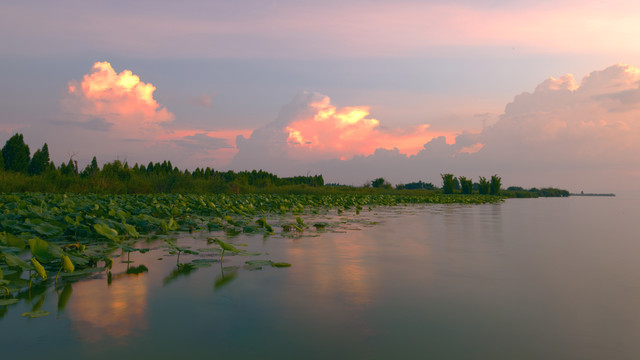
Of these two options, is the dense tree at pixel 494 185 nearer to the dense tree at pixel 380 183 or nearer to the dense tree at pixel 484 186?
the dense tree at pixel 484 186

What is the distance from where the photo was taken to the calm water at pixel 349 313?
5.41 ft

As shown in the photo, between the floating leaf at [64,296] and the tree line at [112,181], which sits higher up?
the tree line at [112,181]

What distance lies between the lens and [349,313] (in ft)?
6.91

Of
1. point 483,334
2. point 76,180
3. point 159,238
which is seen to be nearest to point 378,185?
point 76,180

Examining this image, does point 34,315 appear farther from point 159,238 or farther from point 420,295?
point 159,238

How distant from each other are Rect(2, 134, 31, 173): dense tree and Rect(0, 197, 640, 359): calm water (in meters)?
40.0

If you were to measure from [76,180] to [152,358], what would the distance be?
577 inches

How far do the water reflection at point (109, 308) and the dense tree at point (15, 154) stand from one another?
132 ft

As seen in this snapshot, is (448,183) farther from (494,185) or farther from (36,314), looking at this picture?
(36,314)

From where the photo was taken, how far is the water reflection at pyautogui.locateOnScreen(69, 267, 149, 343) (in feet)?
5.92

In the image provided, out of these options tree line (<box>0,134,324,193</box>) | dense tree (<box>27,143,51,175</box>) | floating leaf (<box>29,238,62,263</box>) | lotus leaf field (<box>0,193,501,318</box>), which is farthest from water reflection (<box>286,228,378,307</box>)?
dense tree (<box>27,143,51,175</box>)

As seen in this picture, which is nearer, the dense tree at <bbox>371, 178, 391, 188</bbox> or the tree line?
the tree line

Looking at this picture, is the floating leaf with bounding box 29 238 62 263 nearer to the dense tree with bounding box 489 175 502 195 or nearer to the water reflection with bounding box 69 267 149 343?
the water reflection with bounding box 69 267 149 343

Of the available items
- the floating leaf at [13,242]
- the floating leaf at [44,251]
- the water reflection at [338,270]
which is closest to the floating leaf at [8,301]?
the floating leaf at [44,251]
